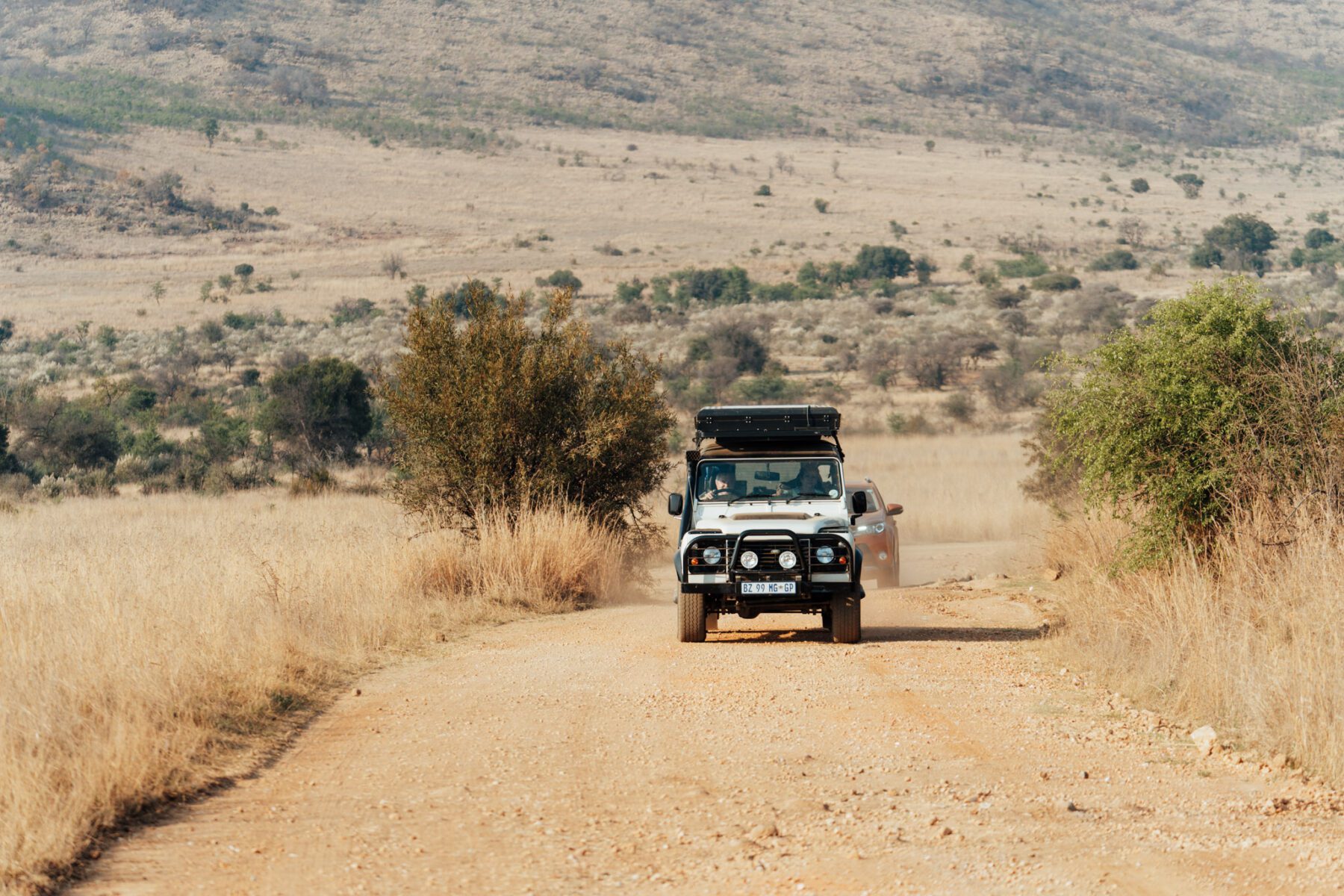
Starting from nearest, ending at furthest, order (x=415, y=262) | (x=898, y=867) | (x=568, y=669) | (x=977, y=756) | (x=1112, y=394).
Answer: (x=898, y=867)
(x=977, y=756)
(x=568, y=669)
(x=1112, y=394)
(x=415, y=262)

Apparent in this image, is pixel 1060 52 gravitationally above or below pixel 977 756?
above

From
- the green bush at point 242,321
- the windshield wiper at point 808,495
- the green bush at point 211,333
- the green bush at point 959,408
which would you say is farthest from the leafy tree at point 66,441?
the windshield wiper at point 808,495

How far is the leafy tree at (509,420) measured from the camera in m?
19.8

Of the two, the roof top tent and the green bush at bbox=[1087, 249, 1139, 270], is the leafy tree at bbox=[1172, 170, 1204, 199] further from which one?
the roof top tent

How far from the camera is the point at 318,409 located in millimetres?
40719

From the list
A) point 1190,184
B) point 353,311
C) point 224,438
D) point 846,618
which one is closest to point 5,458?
point 224,438

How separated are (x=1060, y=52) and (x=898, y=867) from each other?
6460 inches

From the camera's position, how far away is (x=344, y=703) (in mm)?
10984

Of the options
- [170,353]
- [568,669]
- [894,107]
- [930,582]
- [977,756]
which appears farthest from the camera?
[894,107]

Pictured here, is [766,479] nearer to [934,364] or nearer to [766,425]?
[766,425]

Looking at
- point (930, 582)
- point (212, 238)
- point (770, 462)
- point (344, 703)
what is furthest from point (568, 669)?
point (212, 238)


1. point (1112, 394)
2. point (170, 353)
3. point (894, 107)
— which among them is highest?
point (894, 107)

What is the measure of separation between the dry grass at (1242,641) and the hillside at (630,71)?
11369 centimetres

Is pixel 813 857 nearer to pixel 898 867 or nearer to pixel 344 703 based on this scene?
pixel 898 867
